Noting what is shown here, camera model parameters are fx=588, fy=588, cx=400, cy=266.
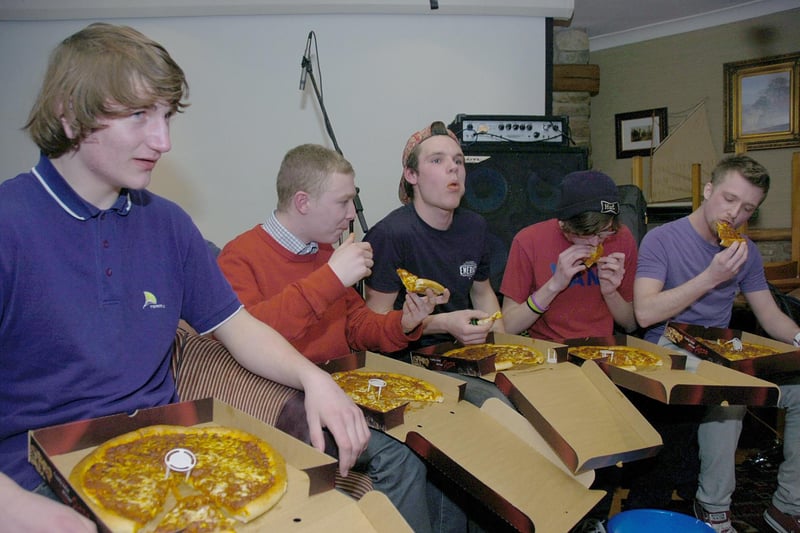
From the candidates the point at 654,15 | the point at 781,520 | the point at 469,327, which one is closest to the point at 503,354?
the point at 469,327

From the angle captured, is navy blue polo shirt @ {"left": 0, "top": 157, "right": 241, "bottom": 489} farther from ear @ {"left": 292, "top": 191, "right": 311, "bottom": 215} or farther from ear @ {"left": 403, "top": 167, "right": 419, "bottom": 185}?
ear @ {"left": 403, "top": 167, "right": 419, "bottom": 185}

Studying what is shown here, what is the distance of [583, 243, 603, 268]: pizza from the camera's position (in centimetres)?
211

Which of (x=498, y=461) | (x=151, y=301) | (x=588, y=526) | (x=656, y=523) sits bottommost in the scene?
(x=588, y=526)

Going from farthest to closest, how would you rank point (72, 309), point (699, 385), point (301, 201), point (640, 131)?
point (640, 131)
point (301, 201)
point (699, 385)
point (72, 309)

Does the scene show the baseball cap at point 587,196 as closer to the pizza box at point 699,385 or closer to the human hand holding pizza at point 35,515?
the pizza box at point 699,385

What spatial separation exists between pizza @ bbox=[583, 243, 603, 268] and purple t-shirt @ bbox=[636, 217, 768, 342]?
245 millimetres

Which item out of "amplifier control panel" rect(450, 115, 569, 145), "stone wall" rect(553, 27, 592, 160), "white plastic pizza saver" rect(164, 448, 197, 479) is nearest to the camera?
"white plastic pizza saver" rect(164, 448, 197, 479)

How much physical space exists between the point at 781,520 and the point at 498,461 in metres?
1.39

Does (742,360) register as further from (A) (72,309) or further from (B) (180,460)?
(A) (72,309)

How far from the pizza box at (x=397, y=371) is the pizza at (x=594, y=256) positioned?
34.4 inches

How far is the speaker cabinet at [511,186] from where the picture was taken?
3008mm

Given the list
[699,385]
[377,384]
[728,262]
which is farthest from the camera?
[728,262]

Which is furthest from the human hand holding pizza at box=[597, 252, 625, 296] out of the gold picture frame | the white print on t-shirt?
the gold picture frame

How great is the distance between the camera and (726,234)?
7.00ft
